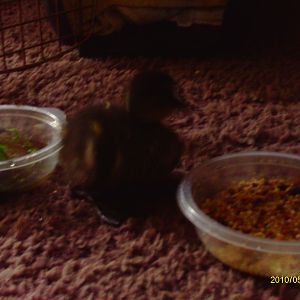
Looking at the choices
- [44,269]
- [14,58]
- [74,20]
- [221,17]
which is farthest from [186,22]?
[44,269]

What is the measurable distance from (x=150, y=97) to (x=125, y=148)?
0.36 ft

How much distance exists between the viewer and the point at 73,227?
119cm

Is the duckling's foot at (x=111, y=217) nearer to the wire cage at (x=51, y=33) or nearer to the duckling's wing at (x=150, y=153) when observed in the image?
the duckling's wing at (x=150, y=153)

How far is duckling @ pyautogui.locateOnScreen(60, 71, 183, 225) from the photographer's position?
1.15 metres

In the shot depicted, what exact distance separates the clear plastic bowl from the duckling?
0.08m

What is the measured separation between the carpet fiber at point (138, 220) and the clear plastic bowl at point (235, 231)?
0.03 m

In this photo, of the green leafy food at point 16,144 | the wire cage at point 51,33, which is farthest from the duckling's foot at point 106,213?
the wire cage at point 51,33

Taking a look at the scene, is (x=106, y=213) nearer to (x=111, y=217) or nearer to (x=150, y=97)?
(x=111, y=217)

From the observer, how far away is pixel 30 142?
1.43m

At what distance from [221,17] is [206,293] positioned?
107 centimetres

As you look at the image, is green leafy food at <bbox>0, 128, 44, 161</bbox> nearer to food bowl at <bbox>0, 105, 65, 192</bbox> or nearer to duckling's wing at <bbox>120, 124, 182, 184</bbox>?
food bowl at <bbox>0, 105, 65, 192</bbox>

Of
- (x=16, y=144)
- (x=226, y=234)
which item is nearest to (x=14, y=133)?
(x=16, y=144)

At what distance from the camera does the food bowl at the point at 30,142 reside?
1.25 metres
